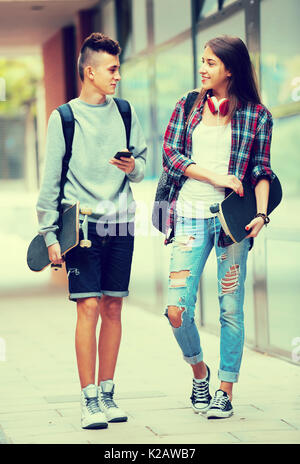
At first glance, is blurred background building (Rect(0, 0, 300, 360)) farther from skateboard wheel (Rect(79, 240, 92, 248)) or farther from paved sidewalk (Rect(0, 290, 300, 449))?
skateboard wheel (Rect(79, 240, 92, 248))

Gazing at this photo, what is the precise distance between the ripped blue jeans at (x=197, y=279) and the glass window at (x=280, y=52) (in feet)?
6.13

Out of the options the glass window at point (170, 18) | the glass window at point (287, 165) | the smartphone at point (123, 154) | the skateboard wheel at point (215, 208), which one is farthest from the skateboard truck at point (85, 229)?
the glass window at point (170, 18)

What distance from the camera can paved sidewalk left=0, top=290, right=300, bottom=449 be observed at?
431 centimetres

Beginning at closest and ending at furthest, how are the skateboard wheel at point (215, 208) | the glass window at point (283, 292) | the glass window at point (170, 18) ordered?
the skateboard wheel at point (215, 208)
the glass window at point (283, 292)
the glass window at point (170, 18)

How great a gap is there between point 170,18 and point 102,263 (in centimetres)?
471

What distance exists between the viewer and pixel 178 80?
8.63m

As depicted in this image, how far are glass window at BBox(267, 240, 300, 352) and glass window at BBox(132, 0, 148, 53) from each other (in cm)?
378

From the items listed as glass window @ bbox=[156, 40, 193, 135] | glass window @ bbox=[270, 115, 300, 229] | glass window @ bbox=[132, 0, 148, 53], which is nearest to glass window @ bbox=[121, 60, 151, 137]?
glass window @ bbox=[132, 0, 148, 53]

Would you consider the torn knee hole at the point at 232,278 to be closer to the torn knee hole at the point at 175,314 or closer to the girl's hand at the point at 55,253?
the torn knee hole at the point at 175,314

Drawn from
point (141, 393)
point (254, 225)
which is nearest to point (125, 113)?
point (254, 225)

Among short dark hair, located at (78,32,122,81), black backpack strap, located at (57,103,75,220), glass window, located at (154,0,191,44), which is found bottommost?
black backpack strap, located at (57,103,75,220)

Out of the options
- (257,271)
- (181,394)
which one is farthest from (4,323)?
(181,394)

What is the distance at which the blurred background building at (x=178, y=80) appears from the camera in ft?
20.5

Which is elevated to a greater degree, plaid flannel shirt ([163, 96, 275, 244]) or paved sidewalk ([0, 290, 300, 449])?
plaid flannel shirt ([163, 96, 275, 244])
